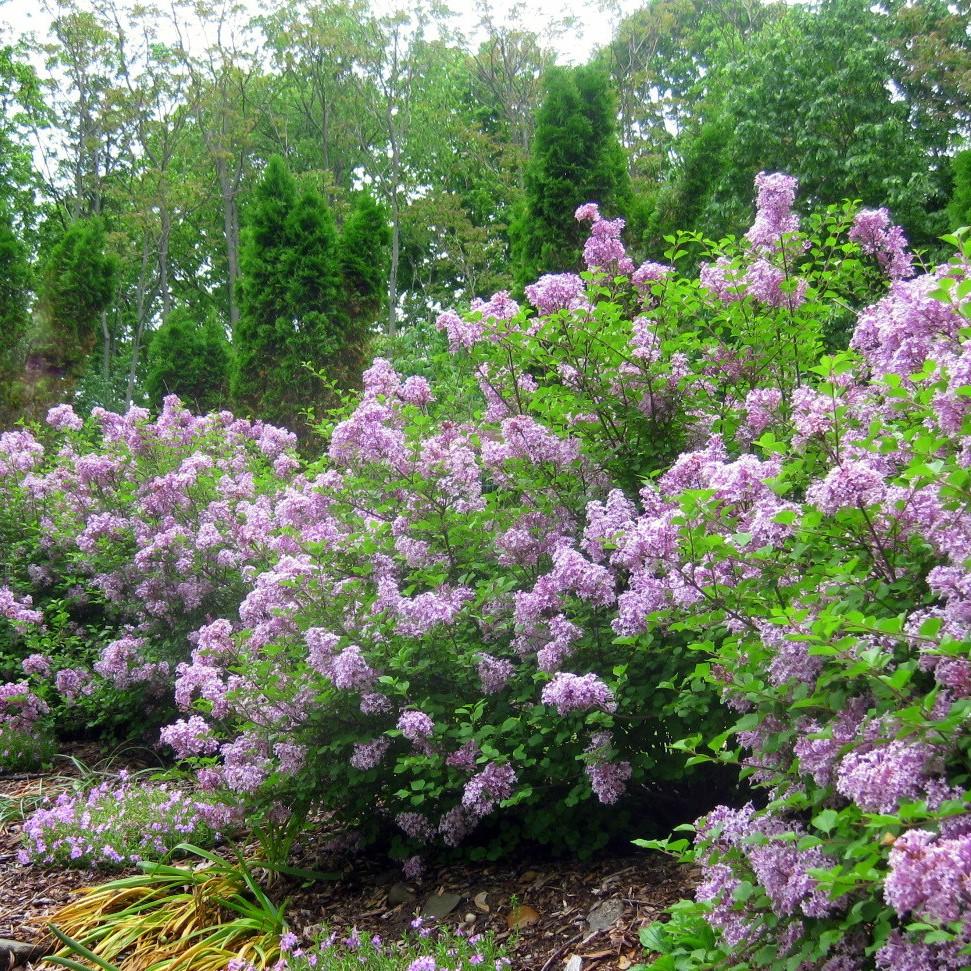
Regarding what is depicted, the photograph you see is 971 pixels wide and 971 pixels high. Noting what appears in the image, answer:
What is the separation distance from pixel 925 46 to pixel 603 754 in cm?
1681

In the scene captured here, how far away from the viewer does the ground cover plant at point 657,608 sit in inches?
71.4

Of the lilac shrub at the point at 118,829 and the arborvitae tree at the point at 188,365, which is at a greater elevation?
the arborvitae tree at the point at 188,365

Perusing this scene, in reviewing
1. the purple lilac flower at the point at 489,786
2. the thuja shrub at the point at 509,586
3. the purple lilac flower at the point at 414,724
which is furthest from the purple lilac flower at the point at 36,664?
the purple lilac flower at the point at 489,786

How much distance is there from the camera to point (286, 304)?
44.8ft

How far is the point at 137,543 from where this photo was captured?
6.08 meters

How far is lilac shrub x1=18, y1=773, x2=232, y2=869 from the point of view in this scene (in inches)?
170

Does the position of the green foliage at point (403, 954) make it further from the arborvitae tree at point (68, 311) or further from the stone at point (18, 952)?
the arborvitae tree at point (68, 311)

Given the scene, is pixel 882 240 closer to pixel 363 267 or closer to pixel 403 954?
pixel 403 954

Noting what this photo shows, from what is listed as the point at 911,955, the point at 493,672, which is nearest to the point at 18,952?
the point at 493,672

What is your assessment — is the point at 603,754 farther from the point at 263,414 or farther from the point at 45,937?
the point at 263,414

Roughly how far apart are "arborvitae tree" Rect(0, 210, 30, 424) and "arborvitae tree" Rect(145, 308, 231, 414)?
2387 mm

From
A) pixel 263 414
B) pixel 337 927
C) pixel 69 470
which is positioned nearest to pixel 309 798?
Result: pixel 337 927

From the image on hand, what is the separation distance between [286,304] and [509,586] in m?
11.0

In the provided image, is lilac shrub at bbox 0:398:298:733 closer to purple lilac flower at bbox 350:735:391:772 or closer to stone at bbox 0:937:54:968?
purple lilac flower at bbox 350:735:391:772
